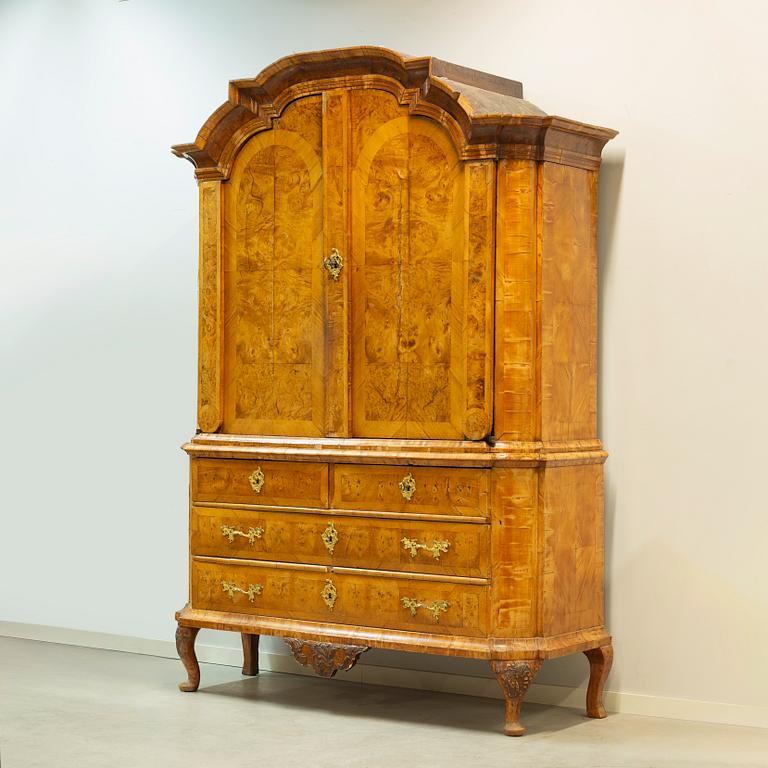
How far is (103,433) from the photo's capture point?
5.89 meters

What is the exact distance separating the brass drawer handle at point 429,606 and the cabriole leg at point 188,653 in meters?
0.91

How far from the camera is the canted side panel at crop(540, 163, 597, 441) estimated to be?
4293 mm

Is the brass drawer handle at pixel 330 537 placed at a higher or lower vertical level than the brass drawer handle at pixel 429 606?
higher

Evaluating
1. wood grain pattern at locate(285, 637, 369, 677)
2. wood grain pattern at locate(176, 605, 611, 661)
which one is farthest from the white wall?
wood grain pattern at locate(285, 637, 369, 677)

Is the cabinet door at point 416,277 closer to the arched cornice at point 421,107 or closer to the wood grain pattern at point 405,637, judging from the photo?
the arched cornice at point 421,107

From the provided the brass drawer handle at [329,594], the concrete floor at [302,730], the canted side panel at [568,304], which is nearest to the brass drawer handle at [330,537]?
the brass drawer handle at [329,594]

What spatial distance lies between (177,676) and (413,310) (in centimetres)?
185

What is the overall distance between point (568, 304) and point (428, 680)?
1542 mm

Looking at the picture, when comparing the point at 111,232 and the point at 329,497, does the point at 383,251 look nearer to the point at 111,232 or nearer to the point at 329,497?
the point at 329,497

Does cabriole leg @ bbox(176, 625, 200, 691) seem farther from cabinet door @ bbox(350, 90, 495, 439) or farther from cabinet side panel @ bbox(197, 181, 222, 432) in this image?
cabinet door @ bbox(350, 90, 495, 439)

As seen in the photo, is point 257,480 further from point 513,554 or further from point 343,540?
point 513,554

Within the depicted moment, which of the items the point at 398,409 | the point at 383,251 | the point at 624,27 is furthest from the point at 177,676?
the point at 624,27

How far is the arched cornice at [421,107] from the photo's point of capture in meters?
4.24

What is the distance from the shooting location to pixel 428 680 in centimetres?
500
